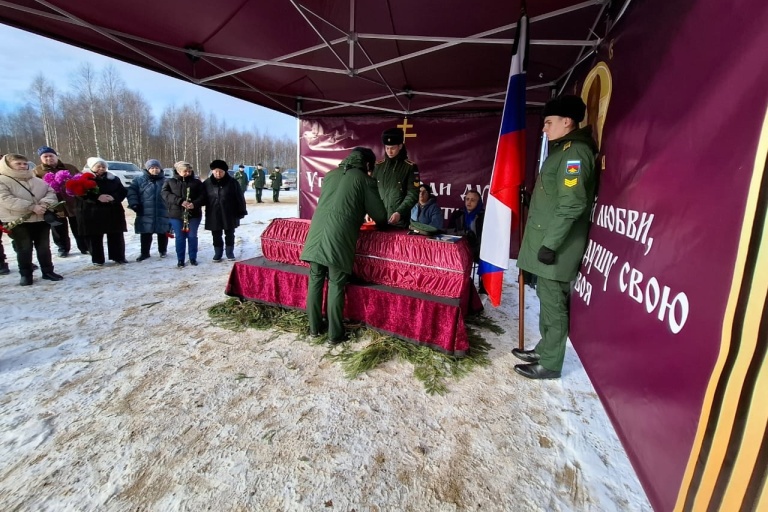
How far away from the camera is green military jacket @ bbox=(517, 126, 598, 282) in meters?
2.03

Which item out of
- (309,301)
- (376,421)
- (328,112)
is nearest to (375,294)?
(309,301)

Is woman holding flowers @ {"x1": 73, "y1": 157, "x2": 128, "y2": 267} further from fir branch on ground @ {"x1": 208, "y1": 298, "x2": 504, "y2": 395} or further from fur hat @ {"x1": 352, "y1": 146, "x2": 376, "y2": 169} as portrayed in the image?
fur hat @ {"x1": 352, "y1": 146, "x2": 376, "y2": 169}

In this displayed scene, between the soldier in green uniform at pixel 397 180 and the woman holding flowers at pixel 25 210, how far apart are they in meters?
4.33

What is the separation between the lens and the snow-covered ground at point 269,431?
4.88ft

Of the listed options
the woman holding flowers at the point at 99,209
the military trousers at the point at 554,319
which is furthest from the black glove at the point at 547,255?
the woman holding flowers at the point at 99,209

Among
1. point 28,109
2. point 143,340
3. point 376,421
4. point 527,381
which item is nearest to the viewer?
point 376,421

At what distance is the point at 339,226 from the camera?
2629 millimetres

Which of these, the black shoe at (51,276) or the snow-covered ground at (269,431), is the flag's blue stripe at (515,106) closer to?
the snow-covered ground at (269,431)

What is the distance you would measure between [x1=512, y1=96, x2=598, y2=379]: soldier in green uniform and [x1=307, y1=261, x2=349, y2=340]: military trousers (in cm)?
155

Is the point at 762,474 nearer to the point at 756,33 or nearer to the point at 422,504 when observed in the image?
the point at 422,504

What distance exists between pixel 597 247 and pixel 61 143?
41.2 m

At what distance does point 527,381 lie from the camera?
8.11 feet

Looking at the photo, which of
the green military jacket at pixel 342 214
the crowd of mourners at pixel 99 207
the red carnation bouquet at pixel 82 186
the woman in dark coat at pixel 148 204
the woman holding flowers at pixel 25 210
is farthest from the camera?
the woman in dark coat at pixel 148 204

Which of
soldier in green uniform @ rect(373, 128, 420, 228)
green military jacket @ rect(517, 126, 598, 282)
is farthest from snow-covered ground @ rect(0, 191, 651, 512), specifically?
soldier in green uniform @ rect(373, 128, 420, 228)
